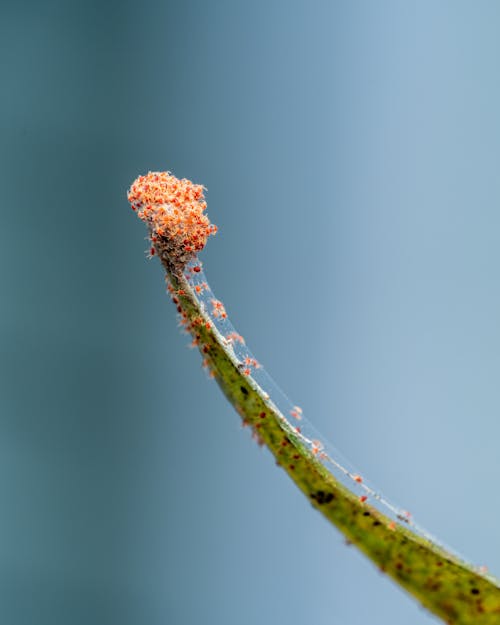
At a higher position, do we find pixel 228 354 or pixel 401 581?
pixel 228 354

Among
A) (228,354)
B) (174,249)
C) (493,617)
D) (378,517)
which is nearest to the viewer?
(493,617)

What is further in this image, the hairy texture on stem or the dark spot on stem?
the dark spot on stem

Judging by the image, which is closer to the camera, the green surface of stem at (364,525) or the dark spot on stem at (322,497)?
the green surface of stem at (364,525)

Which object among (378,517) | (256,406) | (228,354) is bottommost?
(378,517)

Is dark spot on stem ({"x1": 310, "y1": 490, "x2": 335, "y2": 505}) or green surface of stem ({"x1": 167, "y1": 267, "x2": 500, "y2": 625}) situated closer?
green surface of stem ({"x1": 167, "y1": 267, "x2": 500, "y2": 625})

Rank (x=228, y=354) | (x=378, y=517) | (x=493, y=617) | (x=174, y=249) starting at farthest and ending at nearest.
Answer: (x=174, y=249) < (x=228, y=354) < (x=378, y=517) < (x=493, y=617)

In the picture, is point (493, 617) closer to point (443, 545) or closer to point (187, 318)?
point (443, 545)

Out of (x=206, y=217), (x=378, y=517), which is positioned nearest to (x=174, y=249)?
(x=206, y=217)

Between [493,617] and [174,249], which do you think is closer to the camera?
[493,617]
